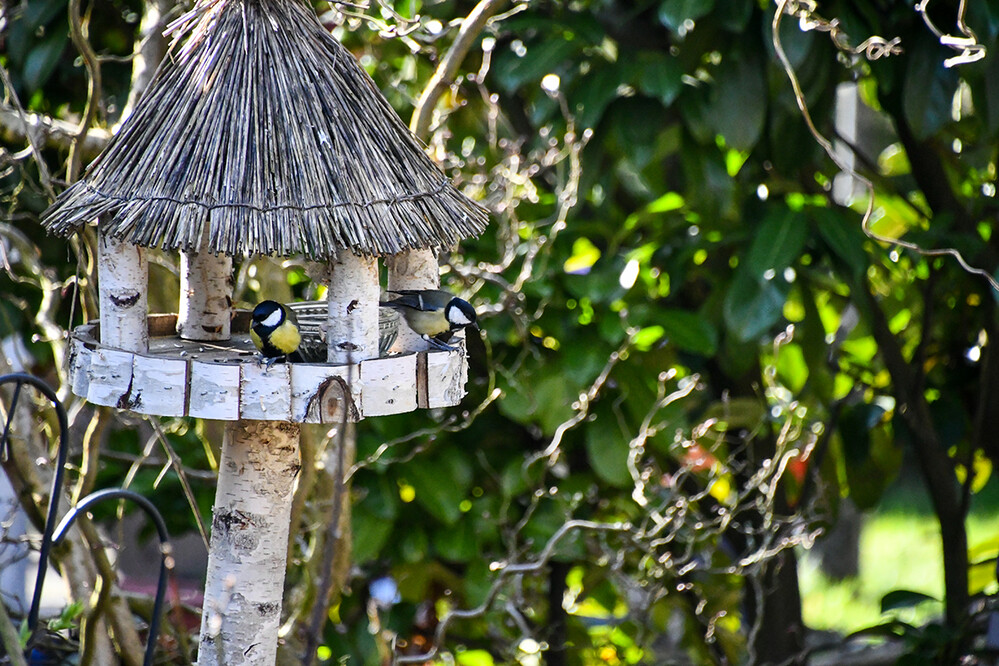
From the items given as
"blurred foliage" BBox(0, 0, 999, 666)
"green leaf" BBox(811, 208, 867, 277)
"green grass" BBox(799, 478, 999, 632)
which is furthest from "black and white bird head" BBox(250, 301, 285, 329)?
"green grass" BBox(799, 478, 999, 632)

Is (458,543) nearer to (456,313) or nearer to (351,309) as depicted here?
(456,313)

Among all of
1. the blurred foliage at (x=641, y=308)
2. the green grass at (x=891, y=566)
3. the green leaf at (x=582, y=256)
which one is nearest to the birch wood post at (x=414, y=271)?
the blurred foliage at (x=641, y=308)

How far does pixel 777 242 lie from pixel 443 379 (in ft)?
3.27

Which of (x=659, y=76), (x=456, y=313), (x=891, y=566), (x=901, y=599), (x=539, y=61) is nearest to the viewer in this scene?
(x=456, y=313)

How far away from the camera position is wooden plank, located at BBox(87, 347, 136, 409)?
1082mm

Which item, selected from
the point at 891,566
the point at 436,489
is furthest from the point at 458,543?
the point at 891,566

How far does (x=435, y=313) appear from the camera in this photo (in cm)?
127

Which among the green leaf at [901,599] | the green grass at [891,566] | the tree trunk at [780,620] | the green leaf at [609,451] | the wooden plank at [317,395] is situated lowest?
the green grass at [891,566]

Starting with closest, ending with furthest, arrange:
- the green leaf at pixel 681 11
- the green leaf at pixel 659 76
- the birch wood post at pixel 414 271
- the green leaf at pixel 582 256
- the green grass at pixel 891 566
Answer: the birch wood post at pixel 414 271 < the green leaf at pixel 681 11 < the green leaf at pixel 659 76 < the green leaf at pixel 582 256 < the green grass at pixel 891 566

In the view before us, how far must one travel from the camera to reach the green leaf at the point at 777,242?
188 centimetres

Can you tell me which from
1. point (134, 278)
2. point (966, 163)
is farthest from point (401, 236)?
point (966, 163)

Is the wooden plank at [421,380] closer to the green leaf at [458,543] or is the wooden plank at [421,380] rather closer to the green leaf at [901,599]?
the green leaf at [458,543]

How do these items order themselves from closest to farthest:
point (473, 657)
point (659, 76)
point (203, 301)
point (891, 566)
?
point (203, 301) < point (659, 76) < point (473, 657) < point (891, 566)

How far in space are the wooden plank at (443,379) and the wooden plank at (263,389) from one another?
17cm
